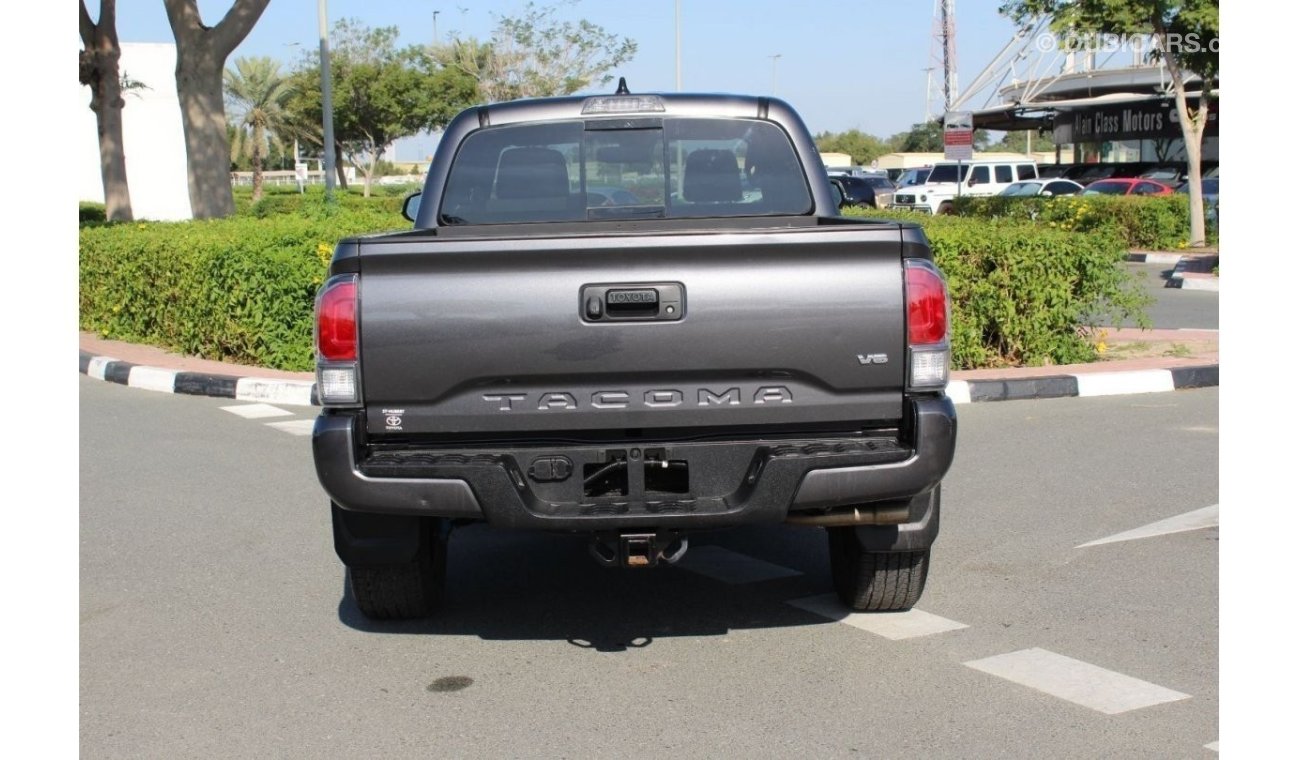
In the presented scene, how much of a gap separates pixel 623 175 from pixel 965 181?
3644 cm

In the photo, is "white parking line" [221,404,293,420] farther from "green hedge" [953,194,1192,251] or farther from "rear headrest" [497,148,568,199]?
"green hedge" [953,194,1192,251]

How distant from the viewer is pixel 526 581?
5992mm

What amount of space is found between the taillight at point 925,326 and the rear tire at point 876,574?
0.81 metres

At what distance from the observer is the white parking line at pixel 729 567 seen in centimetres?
598

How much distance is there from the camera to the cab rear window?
5.74m

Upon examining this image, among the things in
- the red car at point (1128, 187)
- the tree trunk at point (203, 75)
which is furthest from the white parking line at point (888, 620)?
the red car at point (1128, 187)

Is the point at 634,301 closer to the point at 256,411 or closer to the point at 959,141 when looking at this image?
the point at 256,411

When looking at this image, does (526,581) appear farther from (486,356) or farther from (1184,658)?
(1184,658)

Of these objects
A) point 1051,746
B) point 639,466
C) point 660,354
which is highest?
point 660,354

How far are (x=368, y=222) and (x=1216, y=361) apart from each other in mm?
7911

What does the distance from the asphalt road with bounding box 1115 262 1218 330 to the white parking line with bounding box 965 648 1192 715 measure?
881 centimetres

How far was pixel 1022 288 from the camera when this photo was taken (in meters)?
11.3

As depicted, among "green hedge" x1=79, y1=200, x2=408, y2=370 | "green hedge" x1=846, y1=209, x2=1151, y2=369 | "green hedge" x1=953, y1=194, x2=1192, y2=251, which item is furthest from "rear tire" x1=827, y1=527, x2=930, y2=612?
"green hedge" x1=953, y1=194, x2=1192, y2=251
